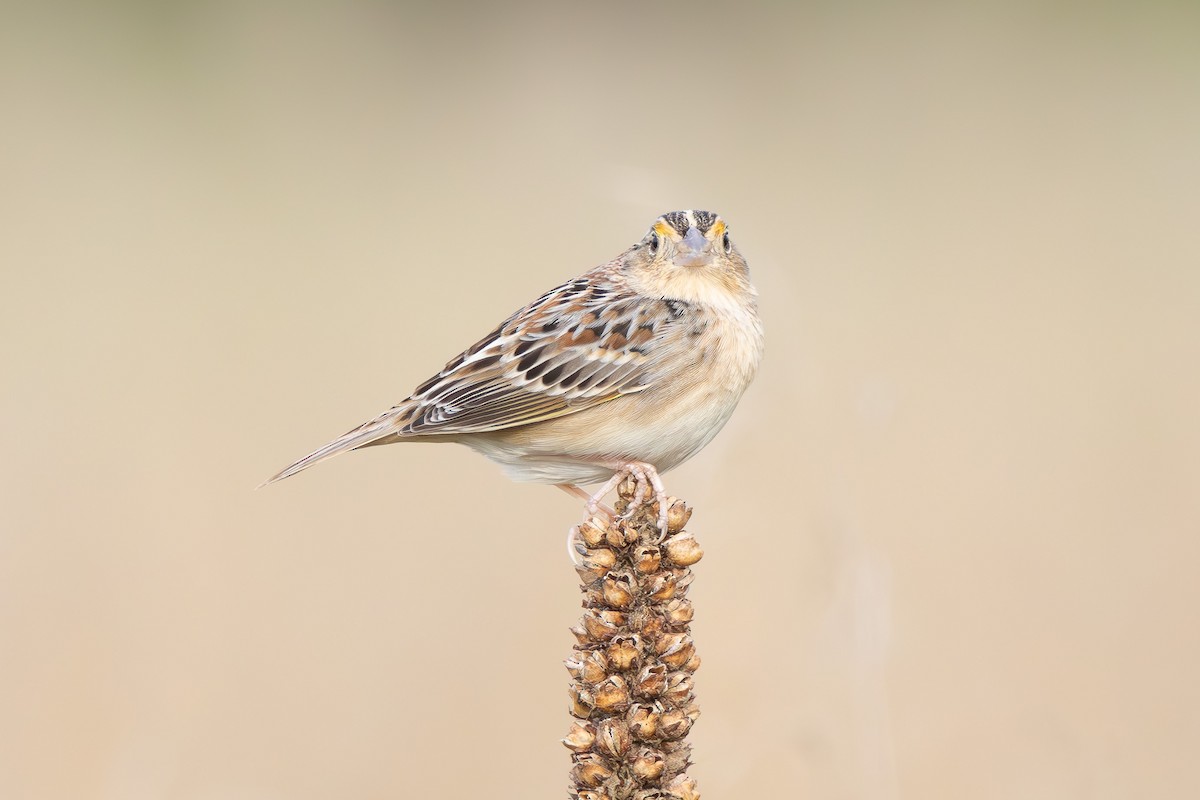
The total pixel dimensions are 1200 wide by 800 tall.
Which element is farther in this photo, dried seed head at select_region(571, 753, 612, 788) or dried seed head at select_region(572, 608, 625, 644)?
dried seed head at select_region(572, 608, 625, 644)

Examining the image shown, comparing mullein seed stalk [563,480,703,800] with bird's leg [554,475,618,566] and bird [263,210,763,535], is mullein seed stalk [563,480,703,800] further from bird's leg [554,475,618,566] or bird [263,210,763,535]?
bird [263,210,763,535]

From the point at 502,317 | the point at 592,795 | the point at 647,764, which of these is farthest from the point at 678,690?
the point at 502,317

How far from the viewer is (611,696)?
2.78 metres

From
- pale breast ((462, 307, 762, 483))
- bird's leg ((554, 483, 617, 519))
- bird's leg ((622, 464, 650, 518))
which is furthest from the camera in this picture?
pale breast ((462, 307, 762, 483))

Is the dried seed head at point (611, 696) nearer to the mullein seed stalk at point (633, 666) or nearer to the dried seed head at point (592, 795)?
the mullein seed stalk at point (633, 666)

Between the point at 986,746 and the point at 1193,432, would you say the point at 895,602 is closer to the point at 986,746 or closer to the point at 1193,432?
the point at 986,746

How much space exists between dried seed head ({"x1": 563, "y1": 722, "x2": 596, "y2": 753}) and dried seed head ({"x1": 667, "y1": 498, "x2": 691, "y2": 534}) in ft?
1.61

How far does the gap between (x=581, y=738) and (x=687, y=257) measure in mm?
1959

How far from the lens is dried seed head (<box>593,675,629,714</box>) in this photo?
278 centimetres

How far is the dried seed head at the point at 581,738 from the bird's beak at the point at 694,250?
191 centimetres

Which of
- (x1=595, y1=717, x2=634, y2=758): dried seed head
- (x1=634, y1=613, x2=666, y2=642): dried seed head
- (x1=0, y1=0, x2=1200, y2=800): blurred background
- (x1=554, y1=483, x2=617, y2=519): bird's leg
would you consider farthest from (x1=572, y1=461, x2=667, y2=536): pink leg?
(x1=0, y1=0, x2=1200, y2=800): blurred background

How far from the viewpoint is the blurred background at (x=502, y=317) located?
5.24 meters

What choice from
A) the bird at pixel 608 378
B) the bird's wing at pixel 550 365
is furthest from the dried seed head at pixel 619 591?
the bird's wing at pixel 550 365

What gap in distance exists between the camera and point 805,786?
511 centimetres
